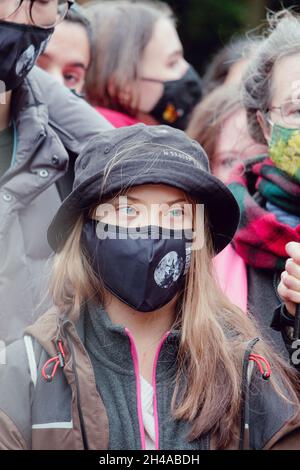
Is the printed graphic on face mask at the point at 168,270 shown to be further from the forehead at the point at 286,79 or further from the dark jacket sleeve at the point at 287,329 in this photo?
the forehead at the point at 286,79

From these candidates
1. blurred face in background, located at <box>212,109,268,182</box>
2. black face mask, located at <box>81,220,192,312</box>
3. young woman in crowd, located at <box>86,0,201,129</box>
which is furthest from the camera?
young woman in crowd, located at <box>86,0,201,129</box>

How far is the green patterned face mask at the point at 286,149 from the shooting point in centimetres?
306

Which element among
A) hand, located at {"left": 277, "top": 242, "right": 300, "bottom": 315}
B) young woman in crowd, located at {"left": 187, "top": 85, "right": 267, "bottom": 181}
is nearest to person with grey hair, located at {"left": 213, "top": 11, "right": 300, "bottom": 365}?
hand, located at {"left": 277, "top": 242, "right": 300, "bottom": 315}

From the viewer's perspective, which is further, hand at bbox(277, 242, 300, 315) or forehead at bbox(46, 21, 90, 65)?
forehead at bbox(46, 21, 90, 65)

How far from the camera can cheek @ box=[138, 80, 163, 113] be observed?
479cm

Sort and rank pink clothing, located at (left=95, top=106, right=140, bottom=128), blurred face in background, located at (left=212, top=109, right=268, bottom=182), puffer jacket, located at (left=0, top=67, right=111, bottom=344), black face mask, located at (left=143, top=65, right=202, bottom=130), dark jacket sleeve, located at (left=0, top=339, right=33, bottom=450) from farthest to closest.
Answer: black face mask, located at (left=143, top=65, right=202, bottom=130) → pink clothing, located at (left=95, top=106, right=140, bottom=128) → blurred face in background, located at (left=212, top=109, right=268, bottom=182) → puffer jacket, located at (left=0, top=67, right=111, bottom=344) → dark jacket sleeve, located at (left=0, top=339, right=33, bottom=450)

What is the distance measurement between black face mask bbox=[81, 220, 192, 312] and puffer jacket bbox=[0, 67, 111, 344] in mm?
413

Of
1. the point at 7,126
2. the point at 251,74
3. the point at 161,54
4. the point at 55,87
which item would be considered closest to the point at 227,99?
the point at 161,54

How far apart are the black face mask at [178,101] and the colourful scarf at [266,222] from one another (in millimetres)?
1693

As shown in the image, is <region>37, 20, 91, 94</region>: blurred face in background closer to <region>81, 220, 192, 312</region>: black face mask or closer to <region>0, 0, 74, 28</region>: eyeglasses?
<region>0, 0, 74, 28</region>: eyeglasses

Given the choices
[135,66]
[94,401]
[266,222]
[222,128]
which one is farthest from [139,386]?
[135,66]

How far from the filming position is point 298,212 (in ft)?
10.5

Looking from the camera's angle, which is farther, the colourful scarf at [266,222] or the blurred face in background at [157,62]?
the blurred face in background at [157,62]

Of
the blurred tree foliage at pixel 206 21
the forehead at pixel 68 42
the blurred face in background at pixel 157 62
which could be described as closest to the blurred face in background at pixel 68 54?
the forehead at pixel 68 42
